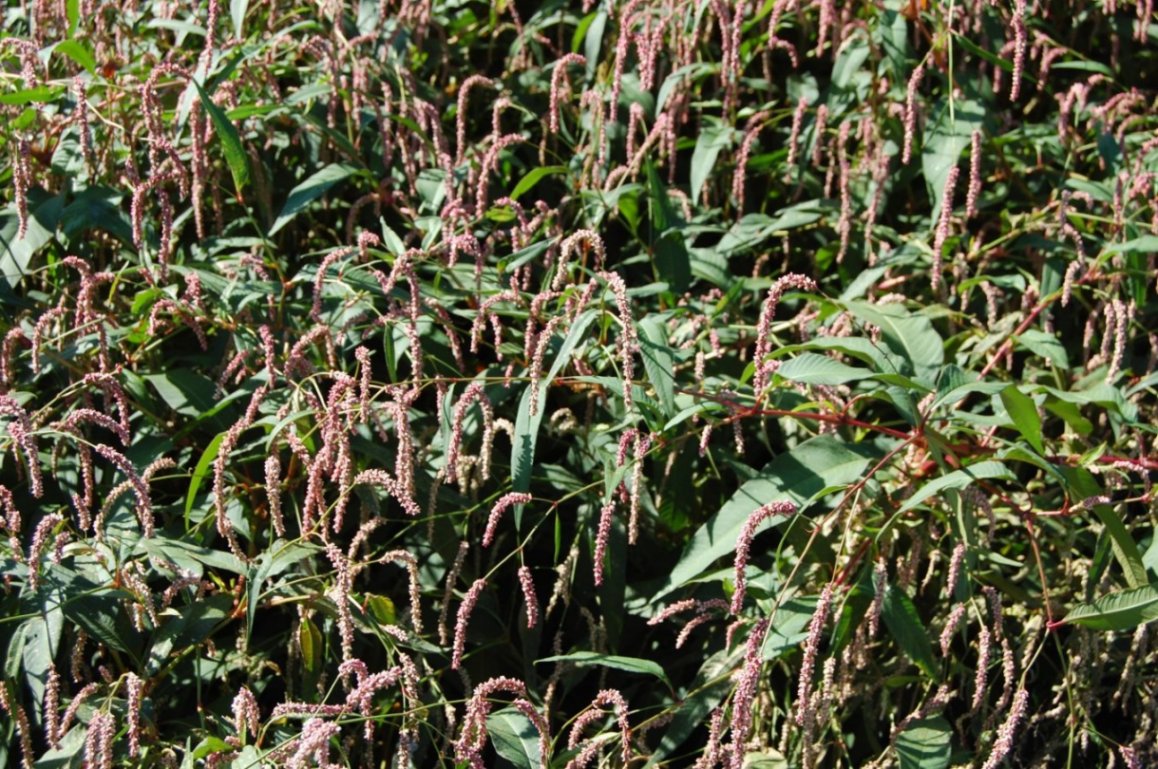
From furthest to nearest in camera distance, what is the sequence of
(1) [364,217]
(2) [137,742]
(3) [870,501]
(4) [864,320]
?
(1) [364,217] → (4) [864,320] → (3) [870,501] → (2) [137,742]

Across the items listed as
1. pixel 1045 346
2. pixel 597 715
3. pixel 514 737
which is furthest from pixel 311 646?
pixel 1045 346

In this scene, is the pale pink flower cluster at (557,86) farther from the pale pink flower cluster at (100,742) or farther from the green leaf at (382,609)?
the pale pink flower cluster at (100,742)

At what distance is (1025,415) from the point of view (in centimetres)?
217

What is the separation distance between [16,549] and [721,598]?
115cm

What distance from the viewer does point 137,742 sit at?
2080 millimetres

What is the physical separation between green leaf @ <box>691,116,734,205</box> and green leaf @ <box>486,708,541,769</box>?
3.87ft

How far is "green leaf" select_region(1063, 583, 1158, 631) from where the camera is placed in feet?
7.20

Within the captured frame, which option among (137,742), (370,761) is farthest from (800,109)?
(137,742)

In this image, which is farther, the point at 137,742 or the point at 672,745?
the point at 672,745

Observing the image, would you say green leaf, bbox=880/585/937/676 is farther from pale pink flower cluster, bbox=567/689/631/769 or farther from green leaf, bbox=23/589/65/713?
green leaf, bbox=23/589/65/713

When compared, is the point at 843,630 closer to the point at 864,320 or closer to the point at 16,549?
the point at 864,320

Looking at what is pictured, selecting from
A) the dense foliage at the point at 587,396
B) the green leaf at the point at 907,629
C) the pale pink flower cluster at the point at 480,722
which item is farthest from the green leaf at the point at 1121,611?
the pale pink flower cluster at the point at 480,722

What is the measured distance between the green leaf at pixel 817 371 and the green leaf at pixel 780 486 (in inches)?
6.0

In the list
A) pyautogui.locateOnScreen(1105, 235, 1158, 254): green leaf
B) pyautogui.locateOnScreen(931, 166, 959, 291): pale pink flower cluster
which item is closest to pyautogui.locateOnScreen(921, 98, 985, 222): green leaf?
pyautogui.locateOnScreen(931, 166, 959, 291): pale pink flower cluster
